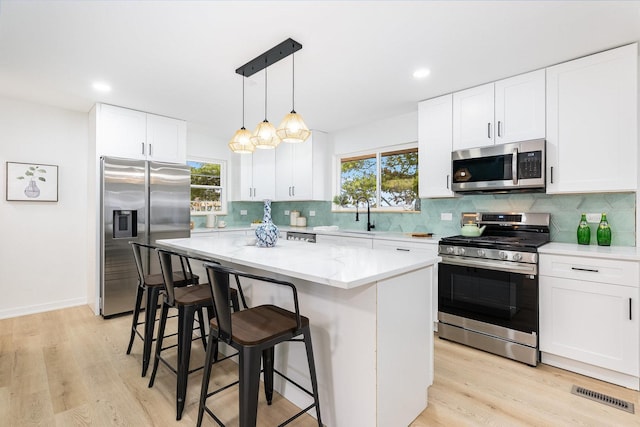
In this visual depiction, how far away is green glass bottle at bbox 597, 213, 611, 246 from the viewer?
258cm

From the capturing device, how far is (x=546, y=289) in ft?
8.18

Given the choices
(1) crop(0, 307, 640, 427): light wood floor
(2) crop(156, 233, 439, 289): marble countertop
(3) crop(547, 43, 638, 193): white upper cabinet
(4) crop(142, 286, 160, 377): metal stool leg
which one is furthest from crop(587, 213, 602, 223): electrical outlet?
(4) crop(142, 286, 160, 377): metal stool leg

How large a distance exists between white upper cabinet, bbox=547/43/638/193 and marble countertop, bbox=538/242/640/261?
452 millimetres

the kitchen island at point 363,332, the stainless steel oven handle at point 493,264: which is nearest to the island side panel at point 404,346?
the kitchen island at point 363,332

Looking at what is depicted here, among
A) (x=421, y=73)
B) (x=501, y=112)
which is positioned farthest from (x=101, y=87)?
(x=501, y=112)

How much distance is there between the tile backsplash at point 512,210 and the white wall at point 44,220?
1.60 meters

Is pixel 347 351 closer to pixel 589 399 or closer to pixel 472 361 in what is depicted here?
pixel 472 361

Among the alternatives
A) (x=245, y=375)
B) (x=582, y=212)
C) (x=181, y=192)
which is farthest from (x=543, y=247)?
(x=181, y=192)

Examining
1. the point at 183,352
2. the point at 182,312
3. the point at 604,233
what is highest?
the point at 604,233

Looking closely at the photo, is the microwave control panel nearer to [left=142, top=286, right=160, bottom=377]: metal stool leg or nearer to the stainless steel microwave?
the stainless steel microwave

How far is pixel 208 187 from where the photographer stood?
5332mm

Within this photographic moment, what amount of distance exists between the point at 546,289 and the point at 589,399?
29.3 inches

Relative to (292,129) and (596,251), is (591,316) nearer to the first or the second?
(596,251)

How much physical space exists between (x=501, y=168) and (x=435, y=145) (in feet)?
2.32
